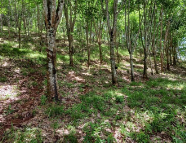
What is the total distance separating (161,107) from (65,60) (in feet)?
42.3

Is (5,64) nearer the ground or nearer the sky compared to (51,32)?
nearer the ground

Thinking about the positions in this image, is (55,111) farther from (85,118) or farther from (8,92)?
(8,92)

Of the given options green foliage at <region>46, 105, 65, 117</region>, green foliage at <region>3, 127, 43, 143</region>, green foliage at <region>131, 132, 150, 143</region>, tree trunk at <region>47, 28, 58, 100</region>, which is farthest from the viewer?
tree trunk at <region>47, 28, 58, 100</region>

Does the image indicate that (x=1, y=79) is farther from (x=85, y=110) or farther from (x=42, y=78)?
(x=85, y=110)

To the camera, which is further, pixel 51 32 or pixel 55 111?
pixel 51 32

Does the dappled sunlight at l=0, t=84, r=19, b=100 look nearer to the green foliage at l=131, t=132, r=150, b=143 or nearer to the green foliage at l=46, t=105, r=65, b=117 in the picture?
the green foliage at l=46, t=105, r=65, b=117

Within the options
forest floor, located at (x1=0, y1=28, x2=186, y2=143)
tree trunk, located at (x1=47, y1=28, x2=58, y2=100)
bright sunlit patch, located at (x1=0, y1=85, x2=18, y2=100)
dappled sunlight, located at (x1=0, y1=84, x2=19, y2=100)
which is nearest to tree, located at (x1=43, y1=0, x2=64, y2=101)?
tree trunk, located at (x1=47, y1=28, x2=58, y2=100)

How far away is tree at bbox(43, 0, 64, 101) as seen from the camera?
526 cm

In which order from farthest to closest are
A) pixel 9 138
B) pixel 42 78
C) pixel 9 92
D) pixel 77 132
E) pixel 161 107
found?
1. pixel 42 78
2. pixel 9 92
3. pixel 161 107
4. pixel 77 132
5. pixel 9 138

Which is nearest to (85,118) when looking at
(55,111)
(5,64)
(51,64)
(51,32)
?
(55,111)

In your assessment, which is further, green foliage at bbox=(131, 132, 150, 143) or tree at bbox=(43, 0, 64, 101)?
tree at bbox=(43, 0, 64, 101)

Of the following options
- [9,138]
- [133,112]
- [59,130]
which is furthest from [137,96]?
[9,138]

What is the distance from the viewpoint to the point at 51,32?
5512 mm

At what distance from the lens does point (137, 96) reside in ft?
23.7
